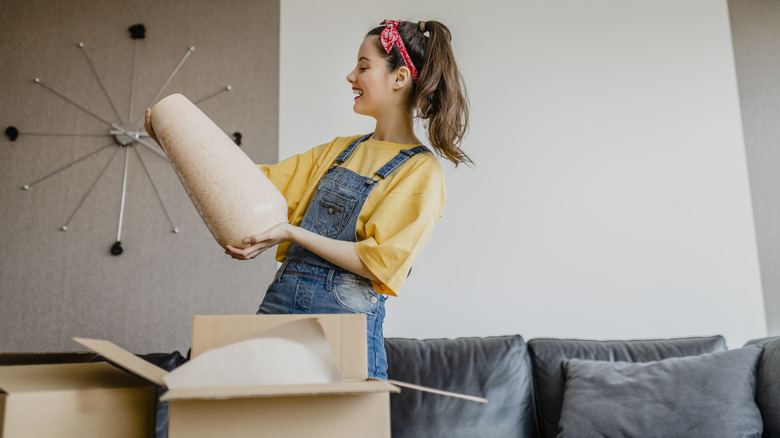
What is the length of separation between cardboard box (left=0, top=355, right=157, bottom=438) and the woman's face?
2.55ft

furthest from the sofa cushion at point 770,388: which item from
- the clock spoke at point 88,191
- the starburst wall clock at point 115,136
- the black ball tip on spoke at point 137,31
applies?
the black ball tip on spoke at point 137,31

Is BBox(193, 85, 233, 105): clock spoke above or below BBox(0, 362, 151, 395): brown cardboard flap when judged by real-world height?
above

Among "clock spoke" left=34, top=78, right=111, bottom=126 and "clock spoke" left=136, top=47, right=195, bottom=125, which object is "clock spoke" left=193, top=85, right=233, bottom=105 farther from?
"clock spoke" left=34, top=78, right=111, bottom=126

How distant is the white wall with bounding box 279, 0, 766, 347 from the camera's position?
8.09 feet

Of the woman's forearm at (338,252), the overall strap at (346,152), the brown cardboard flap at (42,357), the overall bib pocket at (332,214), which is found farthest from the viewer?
the overall strap at (346,152)

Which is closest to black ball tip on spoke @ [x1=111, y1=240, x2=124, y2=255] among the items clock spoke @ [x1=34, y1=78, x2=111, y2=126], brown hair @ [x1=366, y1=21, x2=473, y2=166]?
clock spoke @ [x1=34, y1=78, x2=111, y2=126]

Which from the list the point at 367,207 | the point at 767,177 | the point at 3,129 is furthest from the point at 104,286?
the point at 767,177

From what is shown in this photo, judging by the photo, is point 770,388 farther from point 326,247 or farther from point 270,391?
point 270,391

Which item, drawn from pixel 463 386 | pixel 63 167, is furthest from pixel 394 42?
pixel 63 167

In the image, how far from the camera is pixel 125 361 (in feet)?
2.43

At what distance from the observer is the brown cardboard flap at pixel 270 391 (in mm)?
617

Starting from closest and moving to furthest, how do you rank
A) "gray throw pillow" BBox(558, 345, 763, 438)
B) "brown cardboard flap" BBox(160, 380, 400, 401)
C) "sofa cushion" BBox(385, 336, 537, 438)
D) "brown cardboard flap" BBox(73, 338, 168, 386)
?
"brown cardboard flap" BBox(160, 380, 400, 401) → "brown cardboard flap" BBox(73, 338, 168, 386) → "gray throw pillow" BBox(558, 345, 763, 438) → "sofa cushion" BBox(385, 336, 537, 438)

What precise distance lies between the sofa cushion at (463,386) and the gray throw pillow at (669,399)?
15 centimetres

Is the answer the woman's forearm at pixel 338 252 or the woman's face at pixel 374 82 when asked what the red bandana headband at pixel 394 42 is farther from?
the woman's forearm at pixel 338 252
